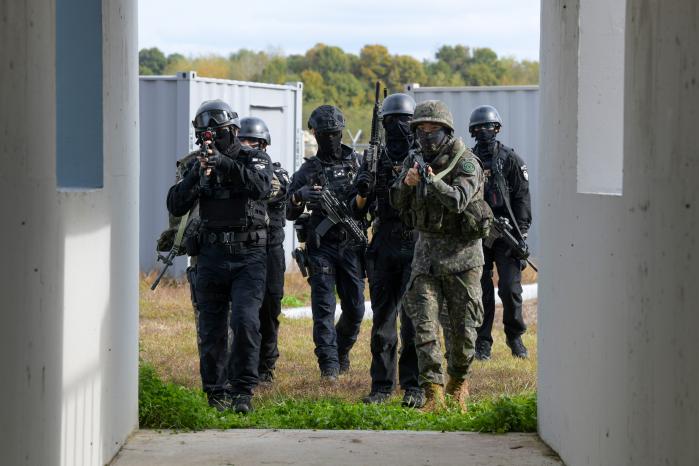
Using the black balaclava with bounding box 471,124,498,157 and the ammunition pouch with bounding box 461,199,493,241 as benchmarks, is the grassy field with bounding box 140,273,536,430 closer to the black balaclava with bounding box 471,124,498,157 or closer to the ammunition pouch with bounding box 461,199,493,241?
the ammunition pouch with bounding box 461,199,493,241

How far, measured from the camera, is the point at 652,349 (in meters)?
4.57

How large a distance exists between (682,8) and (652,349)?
47.5 inches

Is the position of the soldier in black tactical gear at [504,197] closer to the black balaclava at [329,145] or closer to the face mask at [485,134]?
the face mask at [485,134]

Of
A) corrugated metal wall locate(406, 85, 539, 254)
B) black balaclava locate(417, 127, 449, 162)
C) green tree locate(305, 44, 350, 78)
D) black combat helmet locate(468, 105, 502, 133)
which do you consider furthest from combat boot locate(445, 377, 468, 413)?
green tree locate(305, 44, 350, 78)

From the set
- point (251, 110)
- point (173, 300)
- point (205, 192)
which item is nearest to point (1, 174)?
point (205, 192)

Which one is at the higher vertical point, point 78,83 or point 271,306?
point 78,83

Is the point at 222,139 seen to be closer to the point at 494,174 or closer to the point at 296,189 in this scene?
the point at 296,189

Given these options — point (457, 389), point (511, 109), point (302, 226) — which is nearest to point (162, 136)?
point (511, 109)

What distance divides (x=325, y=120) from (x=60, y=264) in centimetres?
527

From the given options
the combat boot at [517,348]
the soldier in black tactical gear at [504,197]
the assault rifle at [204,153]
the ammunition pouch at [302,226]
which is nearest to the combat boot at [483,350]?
the soldier in black tactical gear at [504,197]

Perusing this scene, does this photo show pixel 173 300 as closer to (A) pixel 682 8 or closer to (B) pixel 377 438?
(B) pixel 377 438

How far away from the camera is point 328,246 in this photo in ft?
34.9

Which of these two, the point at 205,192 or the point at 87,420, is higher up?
the point at 205,192

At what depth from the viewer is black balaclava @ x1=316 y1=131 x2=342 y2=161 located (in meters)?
10.4
